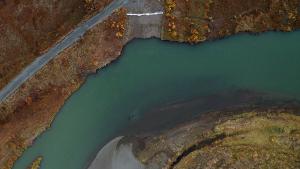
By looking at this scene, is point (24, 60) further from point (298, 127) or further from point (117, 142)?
point (298, 127)

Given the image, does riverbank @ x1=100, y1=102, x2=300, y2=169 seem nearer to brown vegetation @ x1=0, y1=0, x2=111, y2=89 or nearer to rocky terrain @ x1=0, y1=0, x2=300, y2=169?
rocky terrain @ x1=0, y1=0, x2=300, y2=169

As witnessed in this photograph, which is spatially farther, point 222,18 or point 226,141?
point 222,18

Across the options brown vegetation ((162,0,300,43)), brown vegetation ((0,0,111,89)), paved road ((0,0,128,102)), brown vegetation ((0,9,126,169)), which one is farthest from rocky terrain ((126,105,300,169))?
brown vegetation ((0,0,111,89))

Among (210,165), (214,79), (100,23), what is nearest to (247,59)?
(214,79)

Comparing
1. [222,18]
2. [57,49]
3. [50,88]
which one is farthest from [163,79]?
[50,88]

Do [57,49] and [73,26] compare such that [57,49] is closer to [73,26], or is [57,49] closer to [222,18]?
[73,26]

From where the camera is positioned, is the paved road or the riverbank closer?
the riverbank

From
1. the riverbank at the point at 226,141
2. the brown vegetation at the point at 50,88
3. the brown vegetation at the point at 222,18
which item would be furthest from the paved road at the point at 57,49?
the riverbank at the point at 226,141
